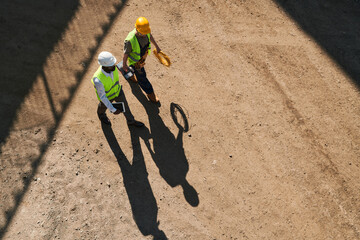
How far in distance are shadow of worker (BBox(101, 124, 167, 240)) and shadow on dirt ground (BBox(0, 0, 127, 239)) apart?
154 centimetres

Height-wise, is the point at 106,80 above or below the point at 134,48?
below

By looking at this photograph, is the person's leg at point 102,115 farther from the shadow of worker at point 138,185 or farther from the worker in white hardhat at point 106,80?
A: the shadow of worker at point 138,185

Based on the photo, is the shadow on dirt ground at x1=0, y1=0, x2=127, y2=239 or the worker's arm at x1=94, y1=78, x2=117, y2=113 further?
the shadow on dirt ground at x1=0, y1=0, x2=127, y2=239

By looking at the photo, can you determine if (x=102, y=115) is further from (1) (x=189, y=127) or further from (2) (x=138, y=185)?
(1) (x=189, y=127)

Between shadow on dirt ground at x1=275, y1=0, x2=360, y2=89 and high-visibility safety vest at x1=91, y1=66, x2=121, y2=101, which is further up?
shadow on dirt ground at x1=275, y1=0, x2=360, y2=89

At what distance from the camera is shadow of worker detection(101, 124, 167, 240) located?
566cm

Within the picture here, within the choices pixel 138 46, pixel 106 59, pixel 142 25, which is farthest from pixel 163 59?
pixel 106 59

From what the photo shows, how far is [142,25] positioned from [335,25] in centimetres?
612

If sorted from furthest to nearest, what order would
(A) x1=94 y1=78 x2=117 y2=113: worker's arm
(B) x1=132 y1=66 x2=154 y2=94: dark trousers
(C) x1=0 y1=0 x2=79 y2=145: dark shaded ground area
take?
1. (C) x1=0 y1=0 x2=79 y2=145: dark shaded ground area
2. (B) x1=132 y1=66 x2=154 y2=94: dark trousers
3. (A) x1=94 y1=78 x2=117 y2=113: worker's arm

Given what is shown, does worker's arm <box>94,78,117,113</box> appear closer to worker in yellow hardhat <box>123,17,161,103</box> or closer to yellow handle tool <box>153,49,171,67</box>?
worker in yellow hardhat <box>123,17,161,103</box>

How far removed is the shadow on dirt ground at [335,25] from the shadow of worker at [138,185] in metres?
5.64

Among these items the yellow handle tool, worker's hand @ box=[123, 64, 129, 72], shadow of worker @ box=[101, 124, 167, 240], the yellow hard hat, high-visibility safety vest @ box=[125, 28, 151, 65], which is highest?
the yellow hard hat

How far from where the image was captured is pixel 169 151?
636 centimetres

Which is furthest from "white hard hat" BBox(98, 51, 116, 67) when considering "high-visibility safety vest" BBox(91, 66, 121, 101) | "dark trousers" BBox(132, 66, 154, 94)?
"dark trousers" BBox(132, 66, 154, 94)
